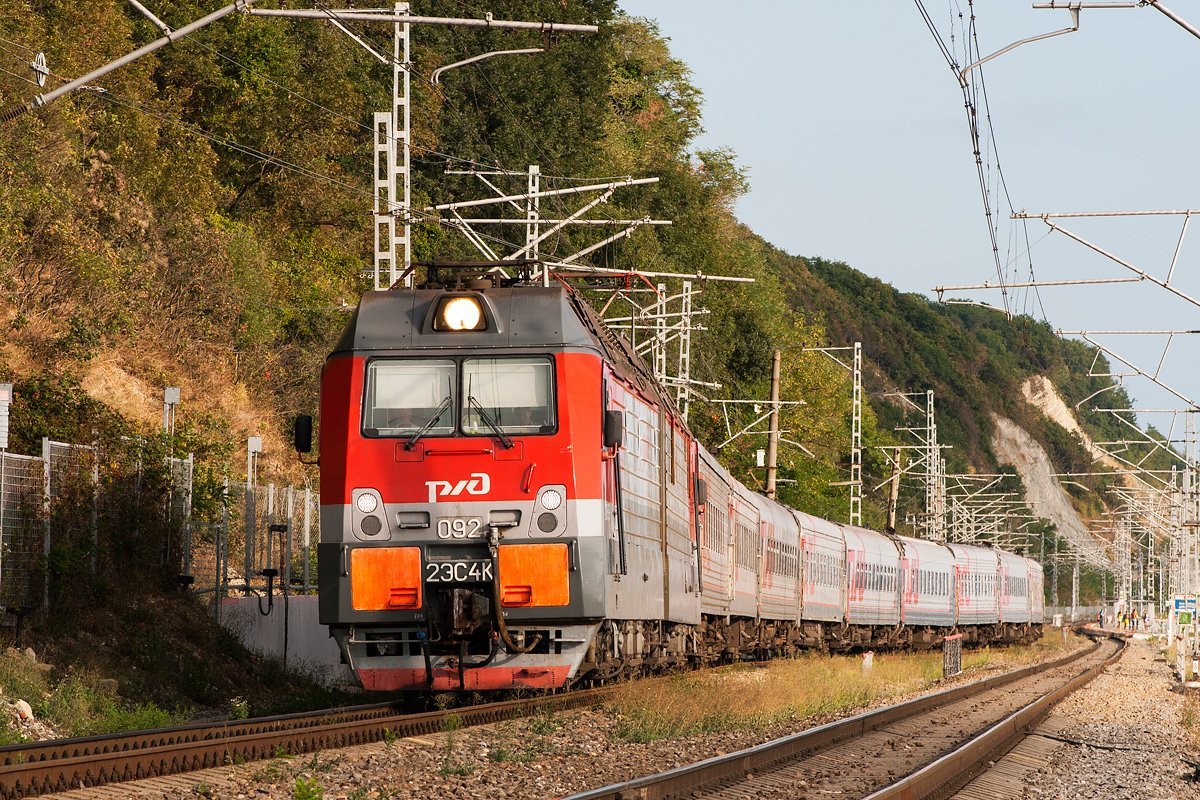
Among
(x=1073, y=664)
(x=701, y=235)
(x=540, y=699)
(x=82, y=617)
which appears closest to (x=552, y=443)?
(x=540, y=699)

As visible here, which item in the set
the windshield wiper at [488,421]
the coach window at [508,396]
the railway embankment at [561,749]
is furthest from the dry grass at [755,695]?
the coach window at [508,396]

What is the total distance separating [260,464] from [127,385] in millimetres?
4794

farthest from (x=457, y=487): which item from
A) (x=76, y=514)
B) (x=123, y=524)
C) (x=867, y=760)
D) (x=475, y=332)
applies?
(x=123, y=524)

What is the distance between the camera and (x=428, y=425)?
14.3 meters

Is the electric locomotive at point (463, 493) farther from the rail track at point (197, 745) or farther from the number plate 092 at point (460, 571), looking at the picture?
the rail track at point (197, 745)

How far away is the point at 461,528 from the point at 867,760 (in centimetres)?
411

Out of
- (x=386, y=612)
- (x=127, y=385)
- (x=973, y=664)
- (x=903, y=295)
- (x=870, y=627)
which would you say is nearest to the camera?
(x=386, y=612)

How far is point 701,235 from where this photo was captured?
7081cm

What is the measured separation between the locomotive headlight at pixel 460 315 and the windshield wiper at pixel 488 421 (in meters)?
0.69

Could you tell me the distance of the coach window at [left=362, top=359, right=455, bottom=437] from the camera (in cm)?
1433

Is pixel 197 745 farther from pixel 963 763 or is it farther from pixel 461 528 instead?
pixel 963 763

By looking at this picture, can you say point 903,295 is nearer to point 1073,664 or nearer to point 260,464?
point 1073,664

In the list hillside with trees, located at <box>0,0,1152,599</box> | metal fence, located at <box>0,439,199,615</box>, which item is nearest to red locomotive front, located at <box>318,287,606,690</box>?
metal fence, located at <box>0,439,199,615</box>

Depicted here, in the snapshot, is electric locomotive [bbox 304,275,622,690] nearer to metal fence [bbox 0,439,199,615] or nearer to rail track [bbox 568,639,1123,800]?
rail track [bbox 568,639,1123,800]
